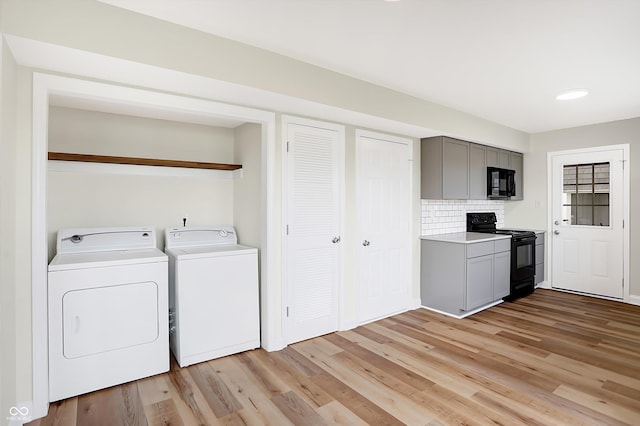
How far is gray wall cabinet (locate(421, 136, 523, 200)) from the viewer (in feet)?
13.3

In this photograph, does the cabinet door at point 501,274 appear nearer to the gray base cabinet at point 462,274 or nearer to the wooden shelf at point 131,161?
the gray base cabinet at point 462,274

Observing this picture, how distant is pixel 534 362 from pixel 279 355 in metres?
2.06

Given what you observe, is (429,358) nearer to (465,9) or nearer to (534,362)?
(534,362)

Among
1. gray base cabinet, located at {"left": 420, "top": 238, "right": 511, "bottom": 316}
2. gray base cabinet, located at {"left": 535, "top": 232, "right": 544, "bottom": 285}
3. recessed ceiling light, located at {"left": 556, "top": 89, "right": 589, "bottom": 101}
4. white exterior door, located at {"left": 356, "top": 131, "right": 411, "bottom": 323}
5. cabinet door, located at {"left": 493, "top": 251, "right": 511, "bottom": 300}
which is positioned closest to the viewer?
recessed ceiling light, located at {"left": 556, "top": 89, "right": 589, "bottom": 101}

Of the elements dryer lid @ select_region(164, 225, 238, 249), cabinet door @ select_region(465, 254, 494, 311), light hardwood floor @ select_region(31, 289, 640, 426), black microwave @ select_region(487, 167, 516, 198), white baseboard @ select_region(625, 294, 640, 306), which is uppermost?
black microwave @ select_region(487, 167, 516, 198)

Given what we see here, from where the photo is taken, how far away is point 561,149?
16.1 feet

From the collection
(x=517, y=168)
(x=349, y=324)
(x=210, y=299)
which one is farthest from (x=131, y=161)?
(x=517, y=168)

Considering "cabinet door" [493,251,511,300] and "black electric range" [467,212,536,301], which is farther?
"black electric range" [467,212,536,301]

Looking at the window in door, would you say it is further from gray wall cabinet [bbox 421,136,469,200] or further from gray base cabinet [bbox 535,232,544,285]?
gray wall cabinet [bbox 421,136,469,200]

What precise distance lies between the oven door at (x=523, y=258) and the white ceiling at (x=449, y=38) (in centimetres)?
196

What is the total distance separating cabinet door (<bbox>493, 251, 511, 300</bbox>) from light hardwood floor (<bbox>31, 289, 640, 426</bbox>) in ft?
2.37

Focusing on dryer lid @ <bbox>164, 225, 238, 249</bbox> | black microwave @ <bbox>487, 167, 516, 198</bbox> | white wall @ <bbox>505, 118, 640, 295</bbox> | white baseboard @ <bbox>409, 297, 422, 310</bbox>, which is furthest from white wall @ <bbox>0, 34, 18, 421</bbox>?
white wall @ <bbox>505, 118, 640, 295</bbox>

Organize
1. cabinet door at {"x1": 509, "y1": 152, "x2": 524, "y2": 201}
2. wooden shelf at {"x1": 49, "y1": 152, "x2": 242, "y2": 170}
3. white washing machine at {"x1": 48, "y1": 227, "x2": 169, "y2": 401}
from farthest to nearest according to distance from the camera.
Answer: cabinet door at {"x1": 509, "y1": 152, "x2": 524, "y2": 201} → wooden shelf at {"x1": 49, "y1": 152, "x2": 242, "y2": 170} → white washing machine at {"x1": 48, "y1": 227, "x2": 169, "y2": 401}

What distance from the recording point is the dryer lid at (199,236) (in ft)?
10.2
